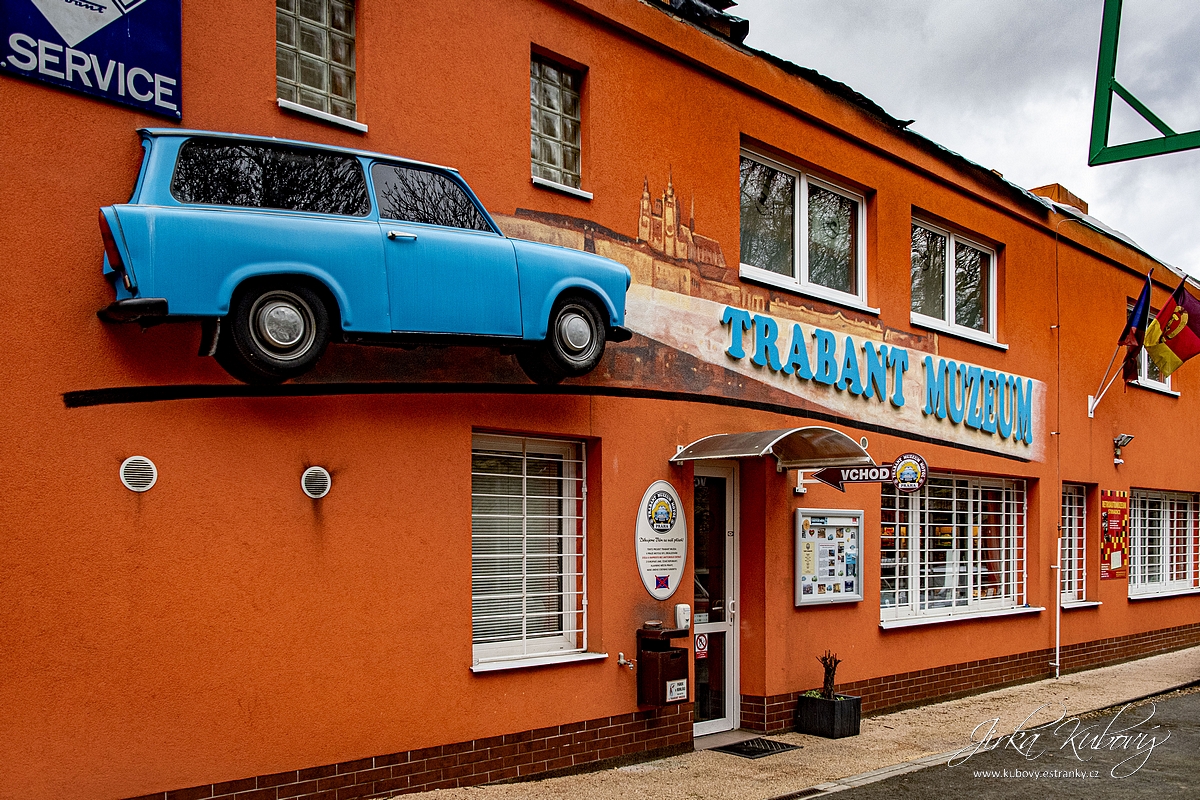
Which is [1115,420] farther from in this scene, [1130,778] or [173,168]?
[173,168]

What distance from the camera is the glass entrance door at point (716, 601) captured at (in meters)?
9.66

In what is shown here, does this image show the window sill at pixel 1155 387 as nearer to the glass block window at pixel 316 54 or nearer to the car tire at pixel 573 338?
the car tire at pixel 573 338

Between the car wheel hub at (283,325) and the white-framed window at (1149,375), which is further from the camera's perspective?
the white-framed window at (1149,375)

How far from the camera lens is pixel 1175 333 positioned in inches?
580

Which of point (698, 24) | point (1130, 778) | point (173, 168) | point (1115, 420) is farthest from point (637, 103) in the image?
point (1115, 420)

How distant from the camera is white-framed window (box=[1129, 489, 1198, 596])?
16922 millimetres

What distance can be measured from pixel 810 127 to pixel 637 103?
8.51ft

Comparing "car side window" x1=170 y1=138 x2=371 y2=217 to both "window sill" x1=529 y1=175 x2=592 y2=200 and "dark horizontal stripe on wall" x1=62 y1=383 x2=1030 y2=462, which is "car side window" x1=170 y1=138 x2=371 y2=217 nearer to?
"dark horizontal stripe on wall" x1=62 y1=383 x2=1030 y2=462

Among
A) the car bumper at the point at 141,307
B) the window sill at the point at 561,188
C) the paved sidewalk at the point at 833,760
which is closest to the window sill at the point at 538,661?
the paved sidewalk at the point at 833,760

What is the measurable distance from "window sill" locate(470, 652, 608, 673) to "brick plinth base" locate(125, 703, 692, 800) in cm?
47

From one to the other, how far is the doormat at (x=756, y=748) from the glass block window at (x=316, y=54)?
5.89 meters

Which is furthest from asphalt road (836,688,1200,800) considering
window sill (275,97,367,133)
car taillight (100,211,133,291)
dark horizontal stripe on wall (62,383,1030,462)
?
car taillight (100,211,133,291)

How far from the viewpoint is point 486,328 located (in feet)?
22.8

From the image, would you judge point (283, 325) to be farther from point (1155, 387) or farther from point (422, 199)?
point (1155, 387)
